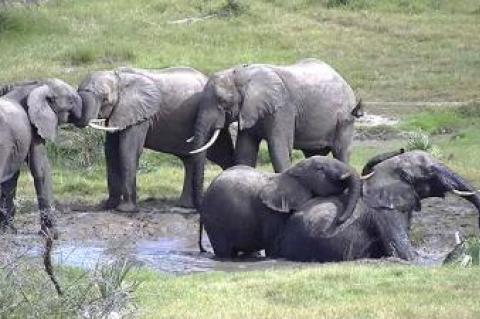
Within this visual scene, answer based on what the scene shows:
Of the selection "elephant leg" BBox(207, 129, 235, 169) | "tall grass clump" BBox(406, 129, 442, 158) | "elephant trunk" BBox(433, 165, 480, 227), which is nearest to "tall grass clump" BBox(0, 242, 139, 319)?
"elephant trunk" BBox(433, 165, 480, 227)

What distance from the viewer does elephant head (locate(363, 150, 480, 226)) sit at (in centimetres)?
1432

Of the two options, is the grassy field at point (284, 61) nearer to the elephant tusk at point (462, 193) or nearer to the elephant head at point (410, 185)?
the elephant head at point (410, 185)

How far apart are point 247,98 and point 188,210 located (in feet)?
5.16

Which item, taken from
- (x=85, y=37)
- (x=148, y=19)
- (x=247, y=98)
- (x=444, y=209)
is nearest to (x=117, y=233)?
(x=247, y=98)

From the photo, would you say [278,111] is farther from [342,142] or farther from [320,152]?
[320,152]

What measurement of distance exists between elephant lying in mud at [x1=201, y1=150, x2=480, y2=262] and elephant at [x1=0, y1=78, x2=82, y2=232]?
1.96 meters

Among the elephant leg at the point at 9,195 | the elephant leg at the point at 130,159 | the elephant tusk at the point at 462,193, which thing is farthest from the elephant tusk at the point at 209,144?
the elephant tusk at the point at 462,193

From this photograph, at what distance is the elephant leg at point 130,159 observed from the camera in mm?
17656

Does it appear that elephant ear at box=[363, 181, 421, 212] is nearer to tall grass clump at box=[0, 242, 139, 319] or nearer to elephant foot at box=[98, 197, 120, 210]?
elephant foot at box=[98, 197, 120, 210]

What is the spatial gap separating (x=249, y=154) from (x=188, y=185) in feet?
2.91

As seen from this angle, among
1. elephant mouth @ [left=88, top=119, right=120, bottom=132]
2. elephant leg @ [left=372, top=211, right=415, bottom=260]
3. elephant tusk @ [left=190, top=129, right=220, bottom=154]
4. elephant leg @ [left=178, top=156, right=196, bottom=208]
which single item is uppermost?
elephant leg @ [left=372, top=211, right=415, bottom=260]

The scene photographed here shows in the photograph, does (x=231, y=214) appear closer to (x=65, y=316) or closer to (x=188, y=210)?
(x=188, y=210)

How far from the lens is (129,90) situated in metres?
18.3

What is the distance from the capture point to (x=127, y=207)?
57.5 ft
